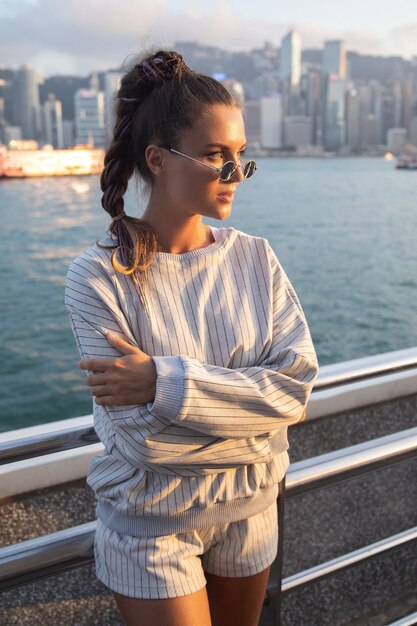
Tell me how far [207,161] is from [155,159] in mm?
100

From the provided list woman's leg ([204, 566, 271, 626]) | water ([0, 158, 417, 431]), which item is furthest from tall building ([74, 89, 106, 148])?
woman's leg ([204, 566, 271, 626])

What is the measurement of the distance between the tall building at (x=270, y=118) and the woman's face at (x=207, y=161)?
254 ft

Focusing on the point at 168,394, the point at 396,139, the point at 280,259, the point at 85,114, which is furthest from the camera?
the point at 396,139

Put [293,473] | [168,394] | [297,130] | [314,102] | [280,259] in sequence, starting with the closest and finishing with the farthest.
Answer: [168,394]
[293,473]
[280,259]
[297,130]
[314,102]

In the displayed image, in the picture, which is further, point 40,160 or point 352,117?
point 352,117

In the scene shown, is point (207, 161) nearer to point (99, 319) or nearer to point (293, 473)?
point (99, 319)

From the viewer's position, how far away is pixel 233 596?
1.28 m

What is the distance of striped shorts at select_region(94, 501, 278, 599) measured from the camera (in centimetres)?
114

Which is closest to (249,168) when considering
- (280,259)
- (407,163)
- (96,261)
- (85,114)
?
(96,261)

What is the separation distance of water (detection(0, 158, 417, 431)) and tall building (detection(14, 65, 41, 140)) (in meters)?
7.02

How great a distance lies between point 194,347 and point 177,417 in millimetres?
157

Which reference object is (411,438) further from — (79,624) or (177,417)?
(79,624)

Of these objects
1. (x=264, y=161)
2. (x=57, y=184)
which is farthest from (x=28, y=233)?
(x=264, y=161)

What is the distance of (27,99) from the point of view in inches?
2640
